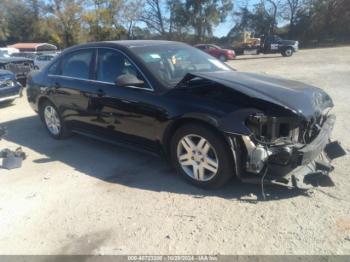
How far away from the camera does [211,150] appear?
3791 mm

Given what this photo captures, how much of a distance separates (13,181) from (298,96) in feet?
12.3

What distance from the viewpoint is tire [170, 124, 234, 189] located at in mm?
3662

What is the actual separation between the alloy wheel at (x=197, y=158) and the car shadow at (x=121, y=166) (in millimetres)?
188

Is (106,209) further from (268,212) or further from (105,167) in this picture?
(268,212)

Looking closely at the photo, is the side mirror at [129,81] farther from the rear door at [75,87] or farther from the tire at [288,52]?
the tire at [288,52]

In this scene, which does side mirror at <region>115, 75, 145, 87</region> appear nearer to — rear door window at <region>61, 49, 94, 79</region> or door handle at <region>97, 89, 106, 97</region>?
door handle at <region>97, 89, 106, 97</region>

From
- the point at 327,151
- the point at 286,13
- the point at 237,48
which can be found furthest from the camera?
the point at 286,13

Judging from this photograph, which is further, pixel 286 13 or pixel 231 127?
pixel 286 13

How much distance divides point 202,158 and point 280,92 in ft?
3.64

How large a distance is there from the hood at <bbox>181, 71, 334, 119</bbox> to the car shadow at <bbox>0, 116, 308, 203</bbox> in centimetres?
91

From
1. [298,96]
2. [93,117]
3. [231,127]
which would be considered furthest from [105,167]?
[298,96]

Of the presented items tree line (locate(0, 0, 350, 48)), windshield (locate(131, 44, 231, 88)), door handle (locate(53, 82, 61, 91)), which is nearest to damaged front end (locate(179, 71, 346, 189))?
windshield (locate(131, 44, 231, 88))

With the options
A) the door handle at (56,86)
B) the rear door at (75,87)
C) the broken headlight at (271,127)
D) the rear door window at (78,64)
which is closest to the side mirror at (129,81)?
the rear door at (75,87)

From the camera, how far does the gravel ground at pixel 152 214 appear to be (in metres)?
3.05
